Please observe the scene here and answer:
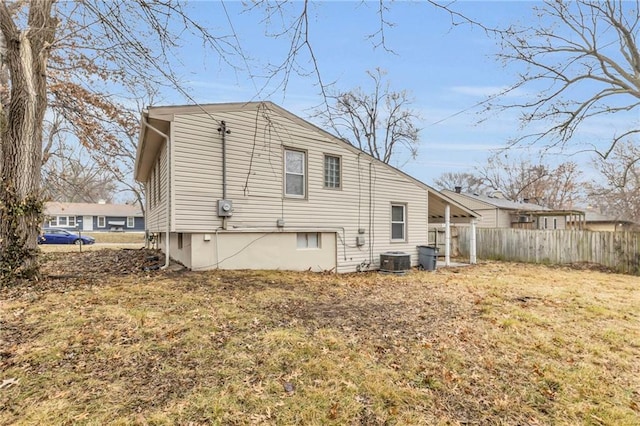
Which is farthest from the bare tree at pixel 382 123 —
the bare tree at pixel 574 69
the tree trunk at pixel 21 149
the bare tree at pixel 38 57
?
the tree trunk at pixel 21 149

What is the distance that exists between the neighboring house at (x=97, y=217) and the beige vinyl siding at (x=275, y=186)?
121 ft

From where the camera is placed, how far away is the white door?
39531 mm

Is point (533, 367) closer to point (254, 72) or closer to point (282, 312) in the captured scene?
point (282, 312)

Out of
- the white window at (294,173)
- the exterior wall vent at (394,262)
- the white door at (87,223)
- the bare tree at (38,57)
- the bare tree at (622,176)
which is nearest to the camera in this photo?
the bare tree at (38,57)

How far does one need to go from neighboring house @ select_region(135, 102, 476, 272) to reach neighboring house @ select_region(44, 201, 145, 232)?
33.8 meters

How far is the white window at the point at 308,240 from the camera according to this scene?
32.7 ft

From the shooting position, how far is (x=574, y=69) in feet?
44.2

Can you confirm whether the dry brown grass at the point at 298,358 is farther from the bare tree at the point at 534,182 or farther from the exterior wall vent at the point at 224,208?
the bare tree at the point at 534,182

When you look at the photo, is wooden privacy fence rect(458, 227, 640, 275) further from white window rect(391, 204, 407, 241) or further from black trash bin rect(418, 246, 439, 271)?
white window rect(391, 204, 407, 241)

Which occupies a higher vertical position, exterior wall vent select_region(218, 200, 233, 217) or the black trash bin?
exterior wall vent select_region(218, 200, 233, 217)

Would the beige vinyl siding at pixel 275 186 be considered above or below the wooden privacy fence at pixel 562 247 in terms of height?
above

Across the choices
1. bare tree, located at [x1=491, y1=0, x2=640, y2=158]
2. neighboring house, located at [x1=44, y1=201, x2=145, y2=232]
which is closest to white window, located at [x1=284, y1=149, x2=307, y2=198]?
bare tree, located at [x1=491, y1=0, x2=640, y2=158]

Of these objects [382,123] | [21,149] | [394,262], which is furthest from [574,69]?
[21,149]

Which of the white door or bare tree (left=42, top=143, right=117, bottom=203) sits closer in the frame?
bare tree (left=42, top=143, right=117, bottom=203)
